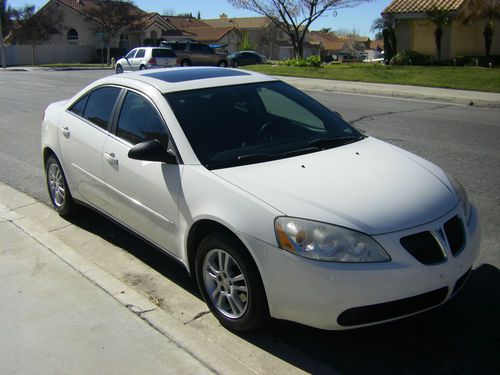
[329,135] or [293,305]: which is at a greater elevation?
[329,135]

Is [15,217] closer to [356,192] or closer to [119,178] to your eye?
[119,178]

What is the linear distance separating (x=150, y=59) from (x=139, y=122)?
2635cm

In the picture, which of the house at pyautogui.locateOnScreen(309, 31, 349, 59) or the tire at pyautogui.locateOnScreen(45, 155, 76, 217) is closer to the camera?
the tire at pyautogui.locateOnScreen(45, 155, 76, 217)

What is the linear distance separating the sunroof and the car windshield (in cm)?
24

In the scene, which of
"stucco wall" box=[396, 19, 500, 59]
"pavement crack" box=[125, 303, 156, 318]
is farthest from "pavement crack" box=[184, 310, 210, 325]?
"stucco wall" box=[396, 19, 500, 59]

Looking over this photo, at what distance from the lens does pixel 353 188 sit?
3.24 metres

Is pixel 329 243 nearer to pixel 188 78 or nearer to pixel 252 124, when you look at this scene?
pixel 252 124

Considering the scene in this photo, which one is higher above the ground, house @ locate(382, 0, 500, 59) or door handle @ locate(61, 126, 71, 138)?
house @ locate(382, 0, 500, 59)

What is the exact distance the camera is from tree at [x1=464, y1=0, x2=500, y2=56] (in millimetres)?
24312

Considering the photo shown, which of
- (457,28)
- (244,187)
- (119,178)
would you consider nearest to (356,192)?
(244,187)

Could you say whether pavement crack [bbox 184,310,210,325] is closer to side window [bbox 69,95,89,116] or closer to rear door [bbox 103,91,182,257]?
rear door [bbox 103,91,182,257]

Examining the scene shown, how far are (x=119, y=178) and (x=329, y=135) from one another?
1.66 metres

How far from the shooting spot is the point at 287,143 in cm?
398

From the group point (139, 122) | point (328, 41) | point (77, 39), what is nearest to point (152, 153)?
point (139, 122)
